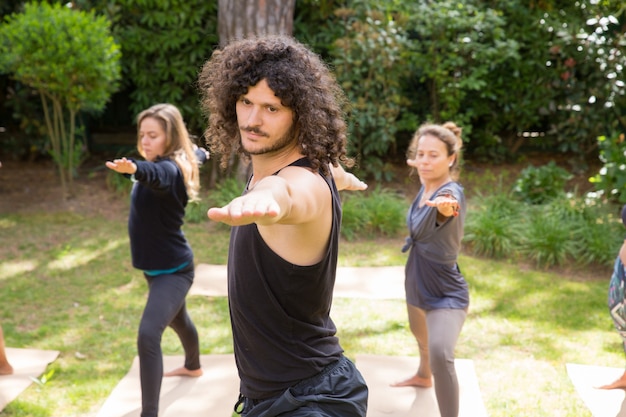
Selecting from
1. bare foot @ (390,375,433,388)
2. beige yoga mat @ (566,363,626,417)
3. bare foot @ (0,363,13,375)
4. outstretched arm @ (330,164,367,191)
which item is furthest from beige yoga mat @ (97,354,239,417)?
beige yoga mat @ (566,363,626,417)

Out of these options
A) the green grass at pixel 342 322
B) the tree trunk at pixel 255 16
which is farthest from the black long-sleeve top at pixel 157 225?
the tree trunk at pixel 255 16

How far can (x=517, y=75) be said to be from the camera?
8523 millimetres

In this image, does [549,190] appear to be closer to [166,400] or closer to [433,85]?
[433,85]

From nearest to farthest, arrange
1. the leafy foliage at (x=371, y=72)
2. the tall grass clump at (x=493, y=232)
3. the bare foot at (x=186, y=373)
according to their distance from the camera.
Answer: the bare foot at (x=186, y=373), the tall grass clump at (x=493, y=232), the leafy foliage at (x=371, y=72)

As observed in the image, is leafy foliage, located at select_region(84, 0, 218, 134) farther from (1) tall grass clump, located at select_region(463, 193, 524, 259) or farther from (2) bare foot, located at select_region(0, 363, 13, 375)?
(2) bare foot, located at select_region(0, 363, 13, 375)

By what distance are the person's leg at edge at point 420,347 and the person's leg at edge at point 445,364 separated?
0.89ft

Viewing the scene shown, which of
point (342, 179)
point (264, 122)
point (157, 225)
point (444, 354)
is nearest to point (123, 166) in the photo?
point (157, 225)

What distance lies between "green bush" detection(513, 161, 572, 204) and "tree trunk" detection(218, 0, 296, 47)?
318 cm

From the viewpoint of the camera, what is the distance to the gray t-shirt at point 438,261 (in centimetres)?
331

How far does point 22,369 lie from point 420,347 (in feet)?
7.68

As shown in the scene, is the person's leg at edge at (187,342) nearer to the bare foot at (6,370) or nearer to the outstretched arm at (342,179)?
the bare foot at (6,370)

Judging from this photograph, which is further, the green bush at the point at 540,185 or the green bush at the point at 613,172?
the green bush at the point at 540,185

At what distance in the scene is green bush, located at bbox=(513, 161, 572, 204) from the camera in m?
7.47

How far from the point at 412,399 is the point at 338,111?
2.25 m
